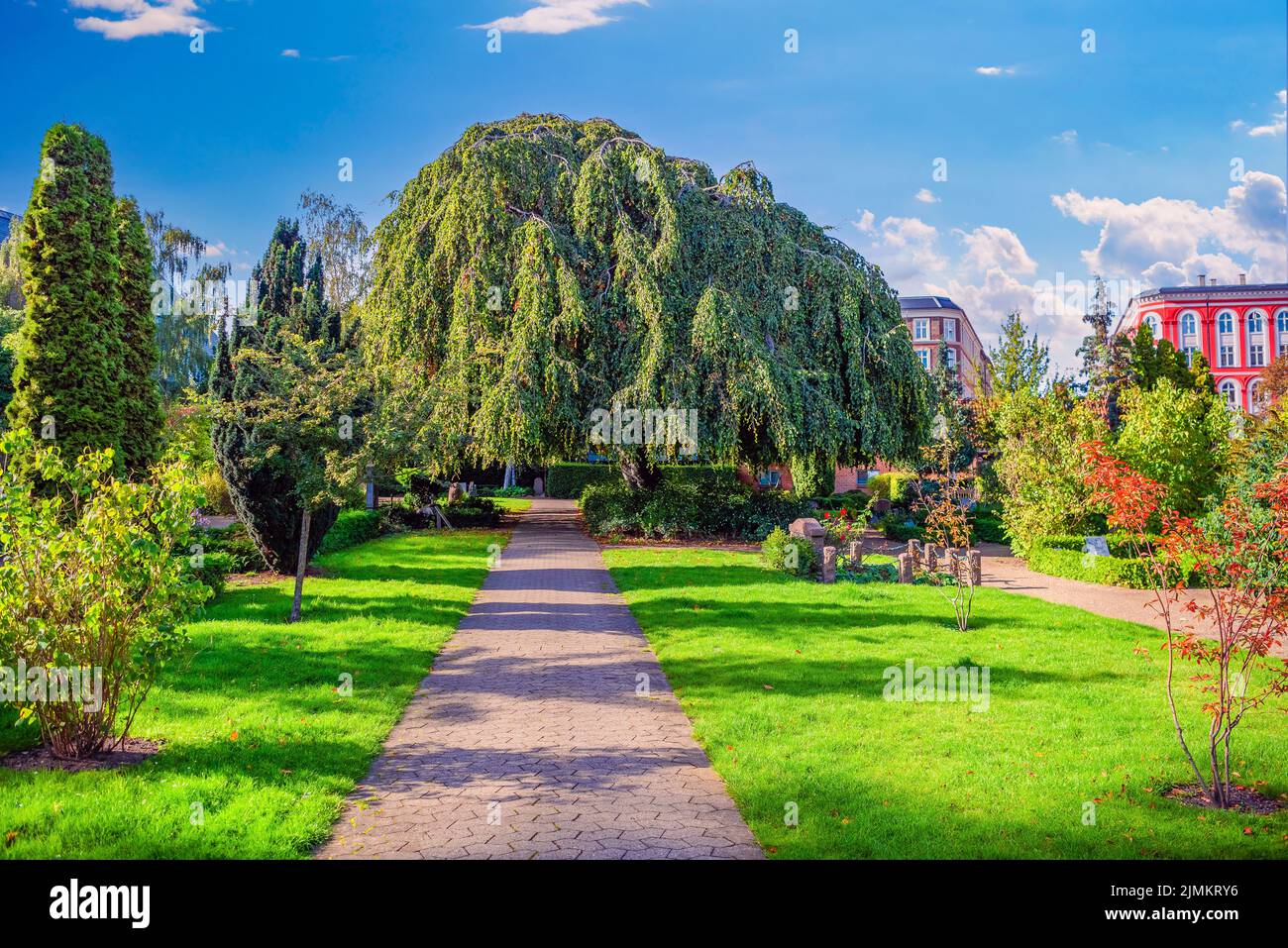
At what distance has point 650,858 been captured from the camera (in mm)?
4301

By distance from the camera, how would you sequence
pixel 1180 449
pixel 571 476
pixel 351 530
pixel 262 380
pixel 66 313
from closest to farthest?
pixel 66 313 → pixel 262 380 → pixel 1180 449 → pixel 351 530 → pixel 571 476

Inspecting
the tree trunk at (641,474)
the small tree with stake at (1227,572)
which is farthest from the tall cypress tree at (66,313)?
the tree trunk at (641,474)

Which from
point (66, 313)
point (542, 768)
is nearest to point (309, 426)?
point (66, 313)

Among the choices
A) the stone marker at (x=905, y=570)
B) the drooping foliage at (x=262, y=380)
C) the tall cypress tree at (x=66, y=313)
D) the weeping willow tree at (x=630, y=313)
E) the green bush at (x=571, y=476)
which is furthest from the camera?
the green bush at (x=571, y=476)

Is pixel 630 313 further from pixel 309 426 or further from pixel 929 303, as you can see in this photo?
pixel 929 303

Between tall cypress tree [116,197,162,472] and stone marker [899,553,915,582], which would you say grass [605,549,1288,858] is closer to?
stone marker [899,553,915,582]

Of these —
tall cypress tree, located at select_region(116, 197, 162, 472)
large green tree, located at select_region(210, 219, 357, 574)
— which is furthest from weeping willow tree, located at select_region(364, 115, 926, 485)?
tall cypress tree, located at select_region(116, 197, 162, 472)

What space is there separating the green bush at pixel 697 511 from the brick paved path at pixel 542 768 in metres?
11.7

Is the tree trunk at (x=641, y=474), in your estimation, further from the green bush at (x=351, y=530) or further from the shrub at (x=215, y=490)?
the shrub at (x=215, y=490)

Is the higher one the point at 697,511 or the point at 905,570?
Result: the point at 697,511

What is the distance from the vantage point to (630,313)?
70.0 ft

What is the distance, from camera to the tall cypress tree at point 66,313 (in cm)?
1067

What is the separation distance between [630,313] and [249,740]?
16366 mm
